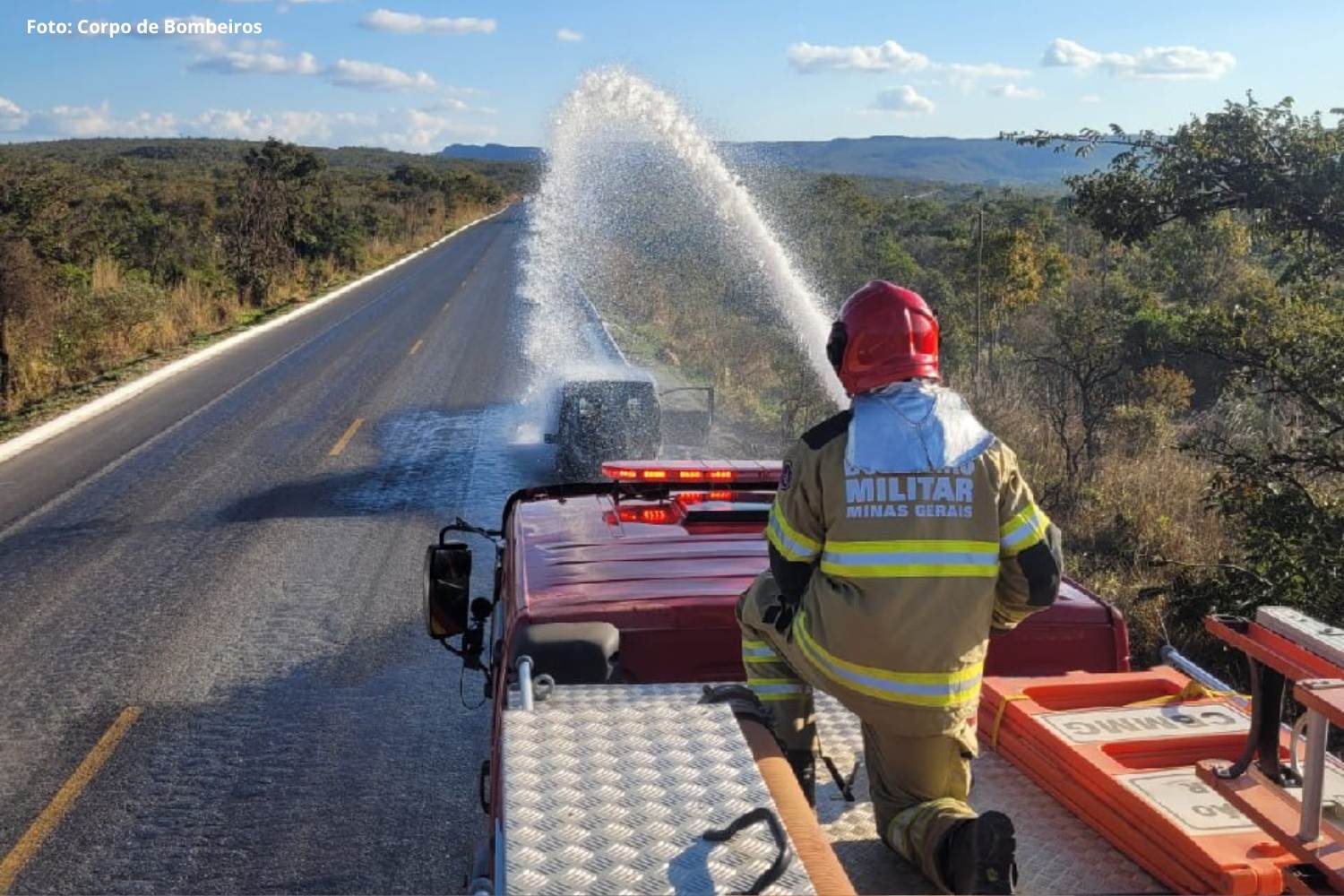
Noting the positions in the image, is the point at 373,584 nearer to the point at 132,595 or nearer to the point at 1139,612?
the point at 132,595

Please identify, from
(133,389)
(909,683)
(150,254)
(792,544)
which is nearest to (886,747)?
(909,683)

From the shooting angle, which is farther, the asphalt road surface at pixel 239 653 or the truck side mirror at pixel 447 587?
the asphalt road surface at pixel 239 653

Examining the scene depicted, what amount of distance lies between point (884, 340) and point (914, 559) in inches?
Result: 19.2

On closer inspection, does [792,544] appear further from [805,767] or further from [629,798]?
[629,798]

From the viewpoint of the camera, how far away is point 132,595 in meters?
8.14

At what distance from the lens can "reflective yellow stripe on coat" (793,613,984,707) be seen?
2562 millimetres

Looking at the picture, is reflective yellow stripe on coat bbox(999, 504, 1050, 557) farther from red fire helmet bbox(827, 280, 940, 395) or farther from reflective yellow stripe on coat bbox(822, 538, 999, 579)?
red fire helmet bbox(827, 280, 940, 395)

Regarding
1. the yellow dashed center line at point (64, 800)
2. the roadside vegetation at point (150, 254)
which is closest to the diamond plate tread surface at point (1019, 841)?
the yellow dashed center line at point (64, 800)

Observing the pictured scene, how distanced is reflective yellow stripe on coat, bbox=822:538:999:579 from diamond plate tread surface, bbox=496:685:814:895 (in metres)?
0.42

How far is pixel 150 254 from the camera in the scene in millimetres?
27891

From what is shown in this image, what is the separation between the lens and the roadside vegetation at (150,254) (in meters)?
17.5

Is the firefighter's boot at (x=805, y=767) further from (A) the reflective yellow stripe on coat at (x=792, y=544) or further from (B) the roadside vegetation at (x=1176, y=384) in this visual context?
(B) the roadside vegetation at (x=1176, y=384)

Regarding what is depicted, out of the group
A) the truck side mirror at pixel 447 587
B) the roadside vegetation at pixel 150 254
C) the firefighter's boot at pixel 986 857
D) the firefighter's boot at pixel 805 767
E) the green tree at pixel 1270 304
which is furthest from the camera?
the roadside vegetation at pixel 150 254

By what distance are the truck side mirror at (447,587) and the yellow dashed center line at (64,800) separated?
225cm
